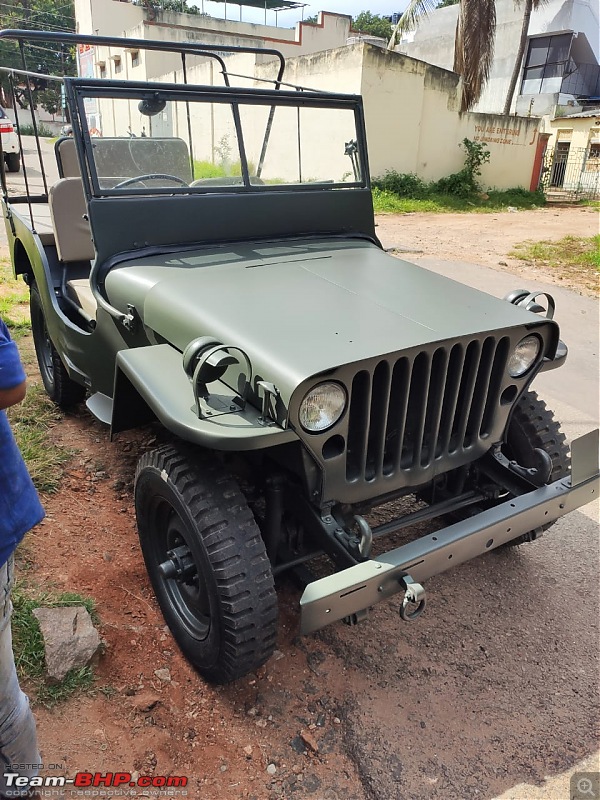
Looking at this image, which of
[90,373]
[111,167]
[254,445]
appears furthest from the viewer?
[90,373]

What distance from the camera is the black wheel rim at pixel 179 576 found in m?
2.26

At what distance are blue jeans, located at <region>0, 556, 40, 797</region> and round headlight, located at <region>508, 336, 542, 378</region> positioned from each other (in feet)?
5.98

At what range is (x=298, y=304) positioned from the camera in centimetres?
244

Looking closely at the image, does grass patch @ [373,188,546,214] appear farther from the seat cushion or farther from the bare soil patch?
the seat cushion

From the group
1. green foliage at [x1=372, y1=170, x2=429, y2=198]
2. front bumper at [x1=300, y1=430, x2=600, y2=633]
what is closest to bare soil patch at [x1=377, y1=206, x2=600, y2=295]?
green foliage at [x1=372, y1=170, x2=429, y2=198]

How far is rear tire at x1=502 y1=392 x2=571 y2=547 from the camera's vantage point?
111 inches

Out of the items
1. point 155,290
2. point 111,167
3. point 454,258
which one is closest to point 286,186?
point 111,167

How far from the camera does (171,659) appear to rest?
2447 millimetres

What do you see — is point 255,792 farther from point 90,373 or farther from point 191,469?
point 90,373

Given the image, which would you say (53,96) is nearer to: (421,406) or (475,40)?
(421,406)

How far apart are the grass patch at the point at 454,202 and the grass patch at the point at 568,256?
161 inches

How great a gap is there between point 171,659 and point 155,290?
1427mm

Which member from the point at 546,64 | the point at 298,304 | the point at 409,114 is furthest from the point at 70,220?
the point at 546,64

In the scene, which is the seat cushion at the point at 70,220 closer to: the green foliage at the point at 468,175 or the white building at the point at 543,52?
the green foliage at the point at 468,175
